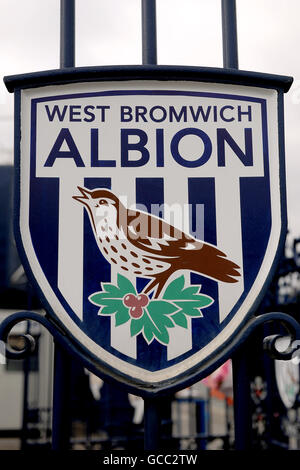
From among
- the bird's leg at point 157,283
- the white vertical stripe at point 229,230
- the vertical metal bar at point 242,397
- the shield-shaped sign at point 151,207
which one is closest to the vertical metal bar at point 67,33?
the shield-shaped sign at point 151,207

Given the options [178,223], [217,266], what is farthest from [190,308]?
[178,223]

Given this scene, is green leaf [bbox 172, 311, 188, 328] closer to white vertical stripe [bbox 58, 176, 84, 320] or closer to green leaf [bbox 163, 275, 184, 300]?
green leaf [bbox 163, 275, 184, 300]

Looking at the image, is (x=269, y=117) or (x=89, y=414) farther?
(x=89, y=414)

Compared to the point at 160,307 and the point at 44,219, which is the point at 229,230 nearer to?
the point at 160,307

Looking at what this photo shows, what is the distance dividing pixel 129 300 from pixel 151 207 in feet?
0.98

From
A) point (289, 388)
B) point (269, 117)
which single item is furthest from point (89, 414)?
point (269, 117)

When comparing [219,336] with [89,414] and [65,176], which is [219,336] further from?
[89,414]

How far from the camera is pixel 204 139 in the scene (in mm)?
1853

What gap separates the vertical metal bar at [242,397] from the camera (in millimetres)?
1798

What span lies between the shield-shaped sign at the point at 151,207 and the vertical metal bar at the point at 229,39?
0.10 meters

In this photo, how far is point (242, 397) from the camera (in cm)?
181

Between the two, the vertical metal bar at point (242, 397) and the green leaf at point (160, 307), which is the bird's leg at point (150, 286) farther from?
the vertical metal bar at point (242, 397)

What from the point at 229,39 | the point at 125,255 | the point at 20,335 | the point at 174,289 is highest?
the point at 229,39

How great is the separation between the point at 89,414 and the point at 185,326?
451 centimetres
